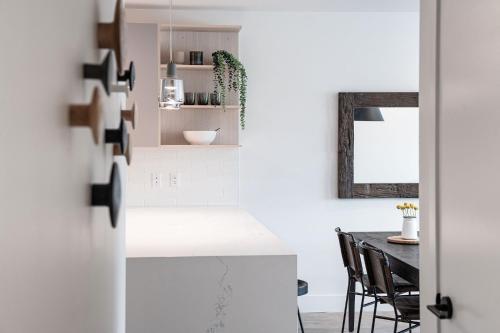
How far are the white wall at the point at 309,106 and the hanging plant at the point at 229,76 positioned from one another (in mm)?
242

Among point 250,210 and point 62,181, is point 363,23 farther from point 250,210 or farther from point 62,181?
point 62,181

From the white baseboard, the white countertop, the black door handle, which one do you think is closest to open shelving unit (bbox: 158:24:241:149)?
the white countertop

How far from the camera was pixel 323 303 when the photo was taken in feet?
18.1

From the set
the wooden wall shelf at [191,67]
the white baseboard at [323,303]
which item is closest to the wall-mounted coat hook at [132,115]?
the wooden wall shelf at [191,67]

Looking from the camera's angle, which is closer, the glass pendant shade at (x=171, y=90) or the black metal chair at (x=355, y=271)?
the glass pendant shade at (x=171, y=90)

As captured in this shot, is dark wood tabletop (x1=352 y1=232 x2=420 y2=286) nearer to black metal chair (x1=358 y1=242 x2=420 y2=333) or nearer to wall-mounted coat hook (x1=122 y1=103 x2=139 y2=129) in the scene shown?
black metal chair (x1=358 y1=242 x2=420 y2=333)

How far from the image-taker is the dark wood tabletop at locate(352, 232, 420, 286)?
3.47 meters

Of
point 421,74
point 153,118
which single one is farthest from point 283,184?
point 421,74

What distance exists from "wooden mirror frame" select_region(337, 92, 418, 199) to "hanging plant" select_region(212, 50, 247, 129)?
0.86 m

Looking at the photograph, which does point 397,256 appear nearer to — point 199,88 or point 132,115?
point 199,88

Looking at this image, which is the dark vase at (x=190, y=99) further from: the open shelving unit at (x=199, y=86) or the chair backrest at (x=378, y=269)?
the chair backrest at (x=378, y=269)

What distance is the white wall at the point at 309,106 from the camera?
17.9 feet

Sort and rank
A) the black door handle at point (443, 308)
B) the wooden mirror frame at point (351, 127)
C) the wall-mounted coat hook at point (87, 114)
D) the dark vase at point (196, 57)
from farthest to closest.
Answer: the wooden mirror frame at point (351, 127), the dark vase at point (196, 57), the black door handle at point (443, 308), the wall-mounted coat hook at point (87, 114)

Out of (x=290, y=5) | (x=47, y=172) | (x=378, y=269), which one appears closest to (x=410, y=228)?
(x=378, y=269)
